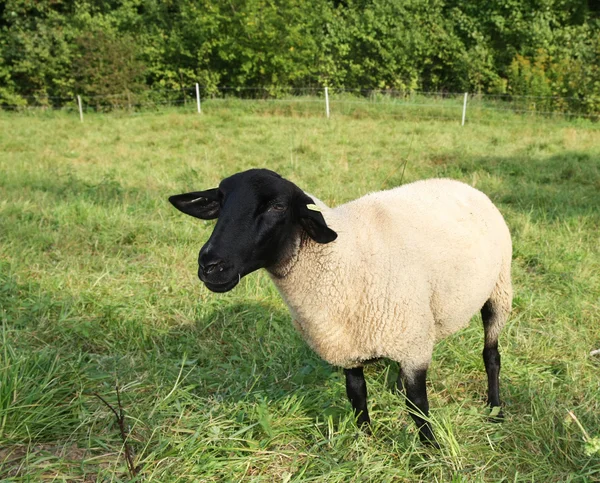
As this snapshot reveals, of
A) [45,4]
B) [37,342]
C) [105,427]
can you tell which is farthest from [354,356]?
[45,4]

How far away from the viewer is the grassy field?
2.18 meters

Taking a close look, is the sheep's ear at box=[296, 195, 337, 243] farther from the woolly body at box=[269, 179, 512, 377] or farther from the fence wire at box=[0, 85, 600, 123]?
the fence wire at box=[0, 85, 600, 123]

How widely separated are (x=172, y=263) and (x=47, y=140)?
29.6 feet

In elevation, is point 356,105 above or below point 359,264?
below

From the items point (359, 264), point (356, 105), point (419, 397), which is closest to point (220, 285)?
point (359, 264)

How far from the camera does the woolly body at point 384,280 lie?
2246mm

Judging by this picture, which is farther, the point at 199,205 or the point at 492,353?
the point at 492,353

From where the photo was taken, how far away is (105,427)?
2320mm

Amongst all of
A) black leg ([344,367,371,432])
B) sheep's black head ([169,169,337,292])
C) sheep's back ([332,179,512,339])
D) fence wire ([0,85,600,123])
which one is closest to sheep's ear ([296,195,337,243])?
sheep's black head ([169,169,337,292])

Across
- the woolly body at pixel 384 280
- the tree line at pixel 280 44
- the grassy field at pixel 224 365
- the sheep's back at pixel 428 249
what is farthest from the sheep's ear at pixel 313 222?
the tree line at pixel 280 44

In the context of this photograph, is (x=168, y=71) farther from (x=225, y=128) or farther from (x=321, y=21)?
(x=225, y=128)

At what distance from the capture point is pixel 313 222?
2.11 m

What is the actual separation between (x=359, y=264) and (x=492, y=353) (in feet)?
3.99

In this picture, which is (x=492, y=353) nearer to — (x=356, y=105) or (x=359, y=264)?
(x=359, y=264)
